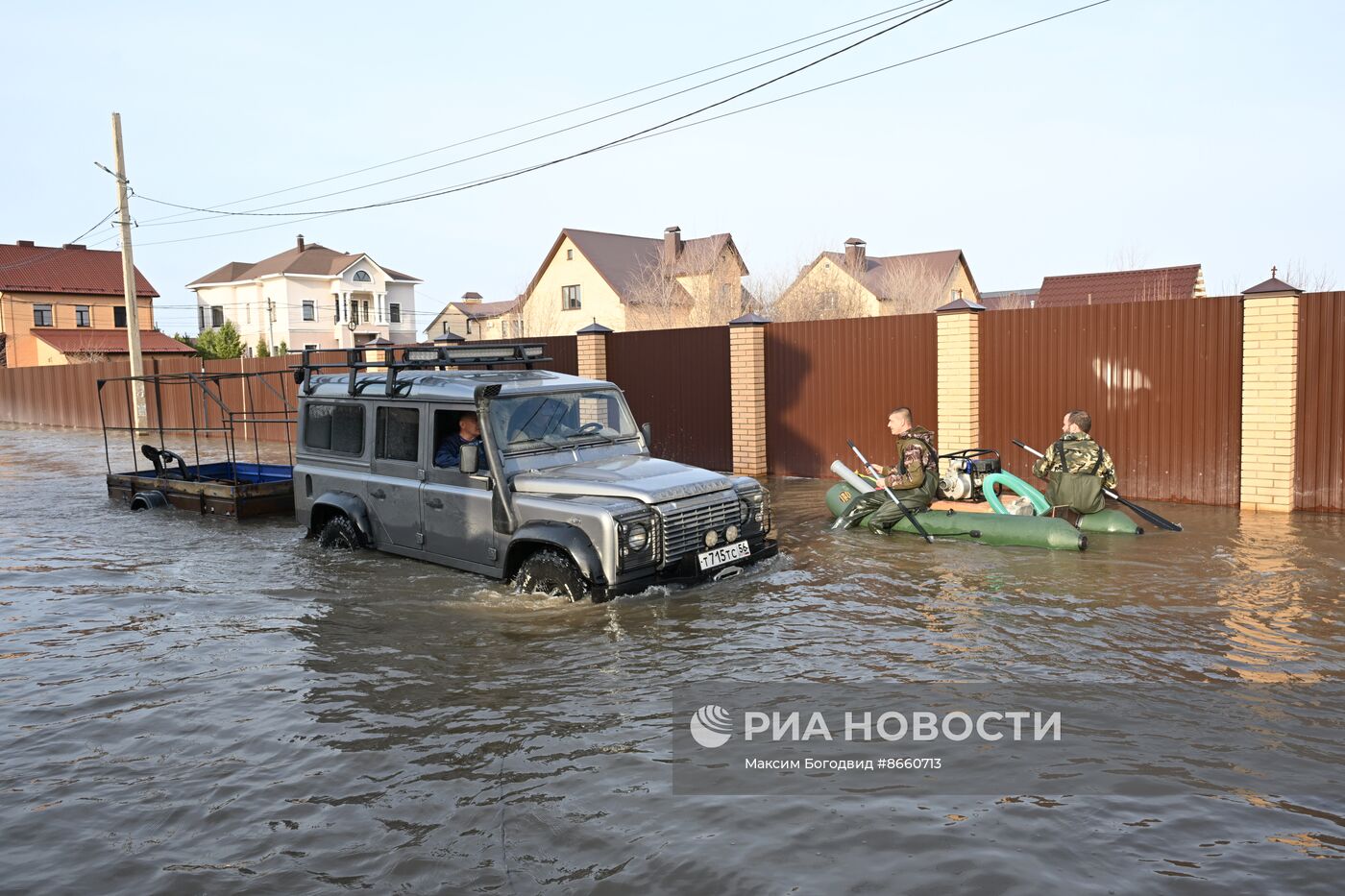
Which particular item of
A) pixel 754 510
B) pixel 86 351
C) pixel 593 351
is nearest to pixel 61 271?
pixel 86 351

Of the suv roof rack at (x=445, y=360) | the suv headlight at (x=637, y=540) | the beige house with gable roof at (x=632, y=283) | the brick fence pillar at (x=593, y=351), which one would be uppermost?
the beige house with gable roof at (x=632, y=283)

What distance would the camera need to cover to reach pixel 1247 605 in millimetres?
7652

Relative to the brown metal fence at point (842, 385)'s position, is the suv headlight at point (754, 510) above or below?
below

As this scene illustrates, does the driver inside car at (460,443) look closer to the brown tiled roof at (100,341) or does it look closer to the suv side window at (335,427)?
the suv side window at (335,427)

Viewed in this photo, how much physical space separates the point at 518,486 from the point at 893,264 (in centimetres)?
4185

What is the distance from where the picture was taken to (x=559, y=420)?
8.79 meters

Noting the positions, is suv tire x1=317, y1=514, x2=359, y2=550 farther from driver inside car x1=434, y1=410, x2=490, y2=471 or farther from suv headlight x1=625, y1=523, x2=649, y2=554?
suv headlight x1=625, y1=523, x2=649, y2=554

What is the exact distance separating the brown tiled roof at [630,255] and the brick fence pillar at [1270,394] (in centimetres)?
3104

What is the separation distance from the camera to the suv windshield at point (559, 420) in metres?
→ 8.45

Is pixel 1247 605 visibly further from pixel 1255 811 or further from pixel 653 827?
pixel 653 827

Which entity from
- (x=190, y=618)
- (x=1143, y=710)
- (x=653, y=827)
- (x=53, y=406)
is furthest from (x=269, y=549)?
(x=53, y=406)

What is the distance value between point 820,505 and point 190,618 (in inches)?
308

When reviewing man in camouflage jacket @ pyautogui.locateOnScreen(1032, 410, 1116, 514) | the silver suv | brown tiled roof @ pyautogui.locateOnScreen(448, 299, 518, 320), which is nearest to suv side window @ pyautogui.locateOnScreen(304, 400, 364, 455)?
Result: the silver suv

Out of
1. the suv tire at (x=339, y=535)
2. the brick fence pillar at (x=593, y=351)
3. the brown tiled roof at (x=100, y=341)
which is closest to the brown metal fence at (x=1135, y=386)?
the brick fence pillar at (x=593, y=351)
